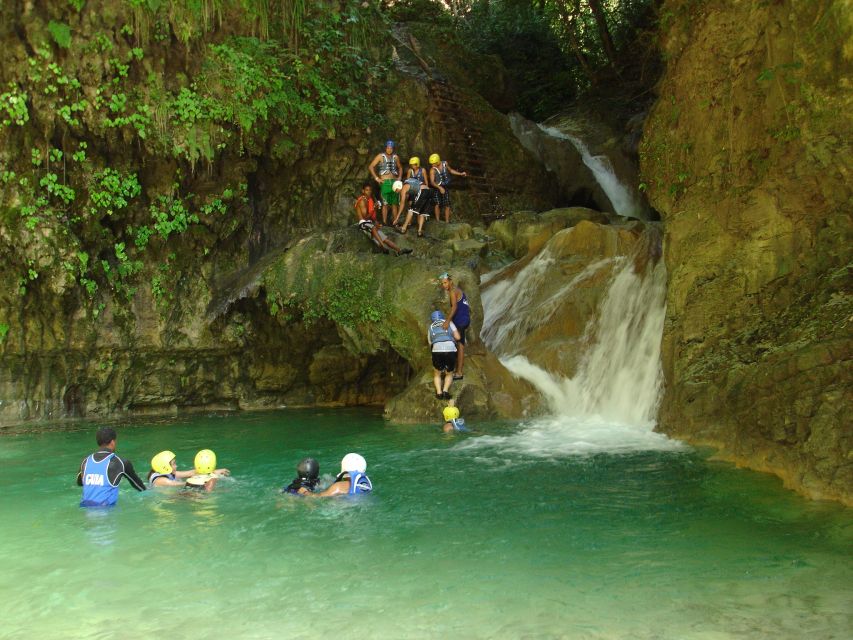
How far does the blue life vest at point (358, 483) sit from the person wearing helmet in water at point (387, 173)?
901 cm

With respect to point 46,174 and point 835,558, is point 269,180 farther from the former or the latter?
point 835,558

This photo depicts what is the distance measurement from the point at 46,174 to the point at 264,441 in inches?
255

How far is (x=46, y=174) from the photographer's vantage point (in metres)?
13.5

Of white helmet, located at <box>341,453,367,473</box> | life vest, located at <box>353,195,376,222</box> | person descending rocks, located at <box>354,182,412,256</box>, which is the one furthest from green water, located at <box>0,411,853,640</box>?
life vest, located at <box>353,195,376,222</box>

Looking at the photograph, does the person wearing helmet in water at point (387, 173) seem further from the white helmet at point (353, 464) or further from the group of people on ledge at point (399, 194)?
the white helmet at point (353, 464)

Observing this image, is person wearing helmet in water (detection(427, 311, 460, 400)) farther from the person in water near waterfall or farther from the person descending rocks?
the person descending rocks

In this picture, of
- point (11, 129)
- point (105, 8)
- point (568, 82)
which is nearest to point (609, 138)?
point (568, 82)

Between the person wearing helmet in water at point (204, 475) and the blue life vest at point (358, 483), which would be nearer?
the blue life vest at point (358, 483)

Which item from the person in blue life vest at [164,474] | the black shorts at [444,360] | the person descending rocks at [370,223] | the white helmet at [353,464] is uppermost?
the person descending rocks at [370,223]

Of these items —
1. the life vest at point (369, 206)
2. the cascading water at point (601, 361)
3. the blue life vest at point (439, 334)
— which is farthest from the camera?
the life vest at point (369, 206)

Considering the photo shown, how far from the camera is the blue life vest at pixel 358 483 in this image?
7402 mm

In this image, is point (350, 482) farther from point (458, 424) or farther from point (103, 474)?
point (458, 424)

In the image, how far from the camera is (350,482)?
292 inches

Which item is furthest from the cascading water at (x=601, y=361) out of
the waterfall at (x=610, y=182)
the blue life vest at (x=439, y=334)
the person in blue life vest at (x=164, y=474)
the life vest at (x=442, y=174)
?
the waterfall at (x=610, y=182)
